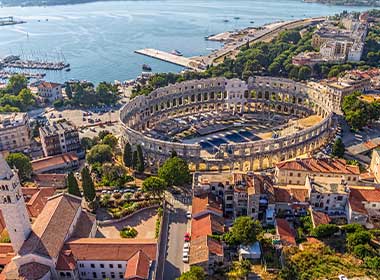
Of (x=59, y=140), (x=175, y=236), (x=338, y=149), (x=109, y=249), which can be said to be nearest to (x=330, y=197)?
(x=338, y=149)

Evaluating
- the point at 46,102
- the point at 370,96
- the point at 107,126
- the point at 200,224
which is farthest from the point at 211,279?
the point at 46,102

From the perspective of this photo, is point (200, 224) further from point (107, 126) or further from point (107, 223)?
point (107, 126)

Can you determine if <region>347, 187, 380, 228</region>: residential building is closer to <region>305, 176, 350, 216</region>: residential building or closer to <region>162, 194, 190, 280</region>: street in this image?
<region>305, 176, 350, 216</region>: residential building

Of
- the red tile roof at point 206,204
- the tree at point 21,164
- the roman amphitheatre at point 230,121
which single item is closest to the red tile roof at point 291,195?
the red tile roof at point 206,204

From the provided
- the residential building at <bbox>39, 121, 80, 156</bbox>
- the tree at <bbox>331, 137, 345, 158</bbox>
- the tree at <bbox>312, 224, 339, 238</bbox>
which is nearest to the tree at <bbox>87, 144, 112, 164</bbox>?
the residential building at <bbox>39, 121, 80, 156</bbox>

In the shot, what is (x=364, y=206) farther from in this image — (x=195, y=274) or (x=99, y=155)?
(x=99, y=155)

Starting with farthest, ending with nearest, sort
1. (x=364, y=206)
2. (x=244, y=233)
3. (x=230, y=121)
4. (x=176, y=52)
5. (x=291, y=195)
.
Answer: (x=176, y=52), (x=230, y=121), (x=291, y=195), (x=364, y=206), (x=244, y=233)

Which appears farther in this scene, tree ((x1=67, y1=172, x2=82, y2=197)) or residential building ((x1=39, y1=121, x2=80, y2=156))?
residential building ((x1=39, y1=121, x2=80, y2=156))
